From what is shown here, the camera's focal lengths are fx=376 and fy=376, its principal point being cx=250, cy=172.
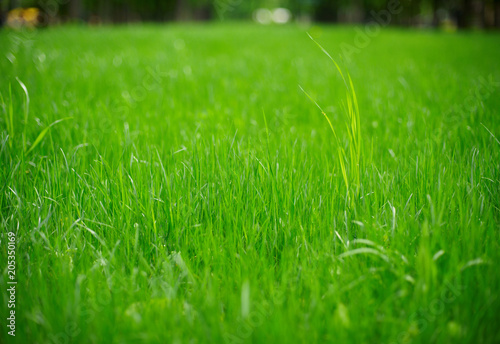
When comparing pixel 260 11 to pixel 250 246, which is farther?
pixel 260 11

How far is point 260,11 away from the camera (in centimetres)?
5303

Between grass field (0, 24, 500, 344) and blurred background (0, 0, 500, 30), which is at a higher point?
blurred background (0, 0, 500, 30)

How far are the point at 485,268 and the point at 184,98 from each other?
3193 mm

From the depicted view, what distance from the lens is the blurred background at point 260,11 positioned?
75.3ft

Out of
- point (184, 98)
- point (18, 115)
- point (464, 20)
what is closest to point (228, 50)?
point (184, 98)

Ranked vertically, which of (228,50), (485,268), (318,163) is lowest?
(485,268)

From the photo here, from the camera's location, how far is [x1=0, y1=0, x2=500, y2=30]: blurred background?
75.3ft

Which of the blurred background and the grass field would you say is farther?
the blurred background

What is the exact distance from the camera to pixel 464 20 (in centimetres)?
3136

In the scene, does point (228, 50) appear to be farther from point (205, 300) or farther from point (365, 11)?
point (365, 11)

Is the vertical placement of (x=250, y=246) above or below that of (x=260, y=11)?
below

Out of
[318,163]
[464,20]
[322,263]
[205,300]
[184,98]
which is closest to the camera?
[205,300]

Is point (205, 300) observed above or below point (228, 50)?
below

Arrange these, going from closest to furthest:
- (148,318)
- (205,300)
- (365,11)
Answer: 1. (148,318)
2. (205,300)
3. (365,11)
